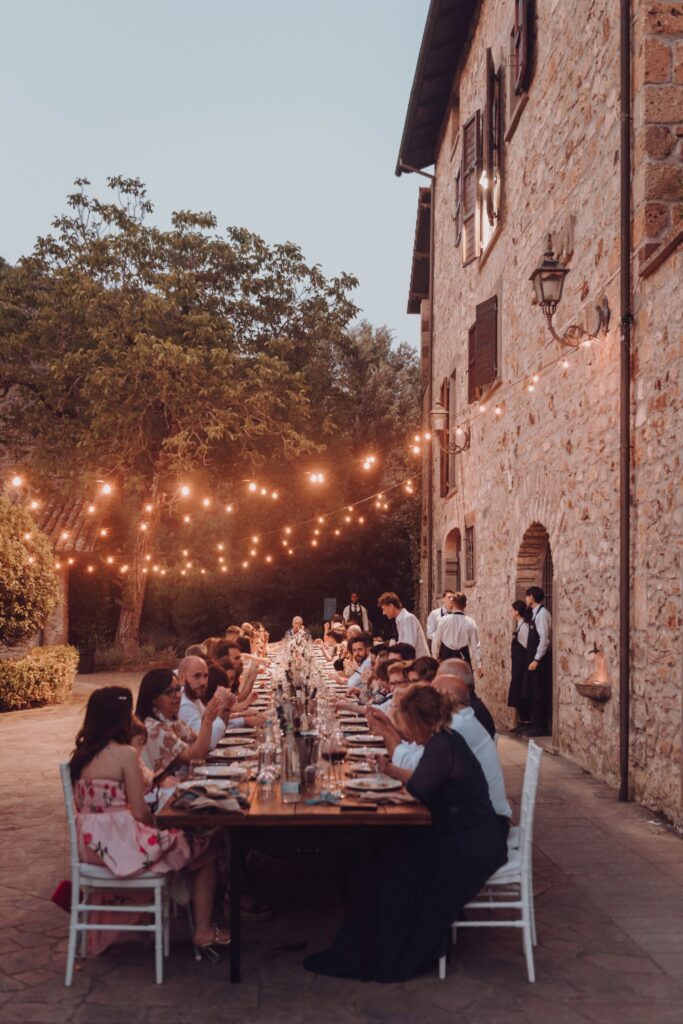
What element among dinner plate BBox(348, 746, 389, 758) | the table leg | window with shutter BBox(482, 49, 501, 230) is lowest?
the table leg

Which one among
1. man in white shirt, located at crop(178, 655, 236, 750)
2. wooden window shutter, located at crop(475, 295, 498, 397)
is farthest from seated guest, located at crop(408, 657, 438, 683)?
wooden window shutter, located at crop(475, 295, 498, 397)

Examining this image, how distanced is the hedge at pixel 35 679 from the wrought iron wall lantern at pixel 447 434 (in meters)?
6.54

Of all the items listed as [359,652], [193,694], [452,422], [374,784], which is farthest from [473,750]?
[452,422]

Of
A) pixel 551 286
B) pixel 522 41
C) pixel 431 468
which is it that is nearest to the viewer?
pixel 551 286

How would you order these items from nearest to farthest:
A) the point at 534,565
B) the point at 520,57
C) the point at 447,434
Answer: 1. the point at 520,57
2. the point at 534,565
3. the point at 447,434

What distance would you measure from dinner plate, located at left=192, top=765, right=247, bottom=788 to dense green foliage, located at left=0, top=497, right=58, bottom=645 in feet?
32.8

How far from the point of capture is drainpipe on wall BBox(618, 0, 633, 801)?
25.5ft

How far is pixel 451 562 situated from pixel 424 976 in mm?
13134

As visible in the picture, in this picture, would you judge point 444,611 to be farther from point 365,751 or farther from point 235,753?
point 235,753

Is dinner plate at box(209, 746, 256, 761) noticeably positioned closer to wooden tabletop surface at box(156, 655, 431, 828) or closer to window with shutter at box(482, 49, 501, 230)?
wooden tabletop surface at box(156, 655, 431, 828)

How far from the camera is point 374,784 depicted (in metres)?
4.57

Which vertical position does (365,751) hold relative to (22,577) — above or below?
below

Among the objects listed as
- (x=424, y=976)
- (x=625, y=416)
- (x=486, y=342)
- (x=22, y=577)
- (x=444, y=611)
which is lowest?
(x=424, y=976)

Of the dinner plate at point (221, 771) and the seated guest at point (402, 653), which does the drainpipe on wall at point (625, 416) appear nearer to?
the seated guest at point (402, 653)
